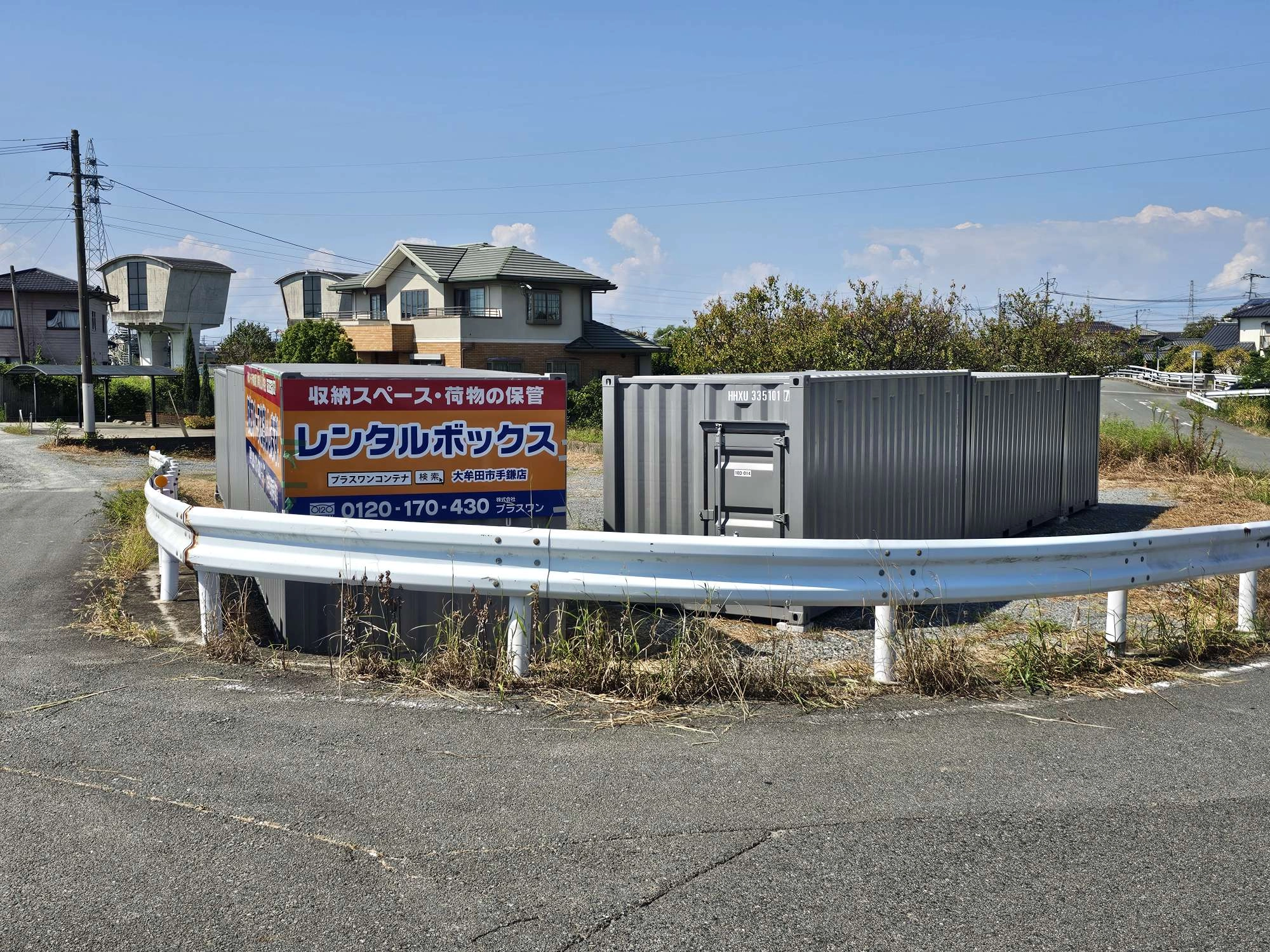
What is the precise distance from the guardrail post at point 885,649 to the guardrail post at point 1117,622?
1381 millimetres

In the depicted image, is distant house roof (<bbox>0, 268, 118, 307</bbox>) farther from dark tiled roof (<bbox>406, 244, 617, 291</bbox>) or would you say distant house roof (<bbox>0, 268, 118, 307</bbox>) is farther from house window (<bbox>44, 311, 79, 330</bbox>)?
dark tiled roof (<bbox>406, 244, 617, 291</bbox>)

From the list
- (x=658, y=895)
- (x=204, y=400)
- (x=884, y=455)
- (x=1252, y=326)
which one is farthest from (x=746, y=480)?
(x=1252, y=326)

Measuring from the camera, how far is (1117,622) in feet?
20.3

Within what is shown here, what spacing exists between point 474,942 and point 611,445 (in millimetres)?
7638

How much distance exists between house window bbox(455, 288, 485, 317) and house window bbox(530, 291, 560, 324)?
2059mm

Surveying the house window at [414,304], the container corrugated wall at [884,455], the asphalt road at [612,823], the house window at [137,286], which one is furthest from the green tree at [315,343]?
the asphalt road at [612,823]

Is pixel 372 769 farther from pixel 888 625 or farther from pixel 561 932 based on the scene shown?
pixel 888 625

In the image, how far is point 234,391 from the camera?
424 inches

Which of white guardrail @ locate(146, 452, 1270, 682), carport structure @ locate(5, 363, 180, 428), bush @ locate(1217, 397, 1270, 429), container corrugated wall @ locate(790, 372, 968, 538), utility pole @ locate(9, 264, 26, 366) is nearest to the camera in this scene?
white guardrail @ locate(146, 452, 1270, 682)

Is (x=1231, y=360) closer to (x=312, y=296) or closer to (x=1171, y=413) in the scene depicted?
(x=1171, y=413)

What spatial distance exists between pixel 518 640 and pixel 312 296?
6200cm

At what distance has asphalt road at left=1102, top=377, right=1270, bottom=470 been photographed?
88.1 feet

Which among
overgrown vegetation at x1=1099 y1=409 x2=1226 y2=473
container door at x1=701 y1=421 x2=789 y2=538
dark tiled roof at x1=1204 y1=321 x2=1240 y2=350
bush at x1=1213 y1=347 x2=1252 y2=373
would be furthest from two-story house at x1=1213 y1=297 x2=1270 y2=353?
container door at x1=701 y1=421 x2=789 y2=538

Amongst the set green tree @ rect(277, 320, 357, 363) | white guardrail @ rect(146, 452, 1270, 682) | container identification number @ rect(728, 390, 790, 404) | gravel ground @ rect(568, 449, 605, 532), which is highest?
green tree @ rect(277, 320, 357, 363)
